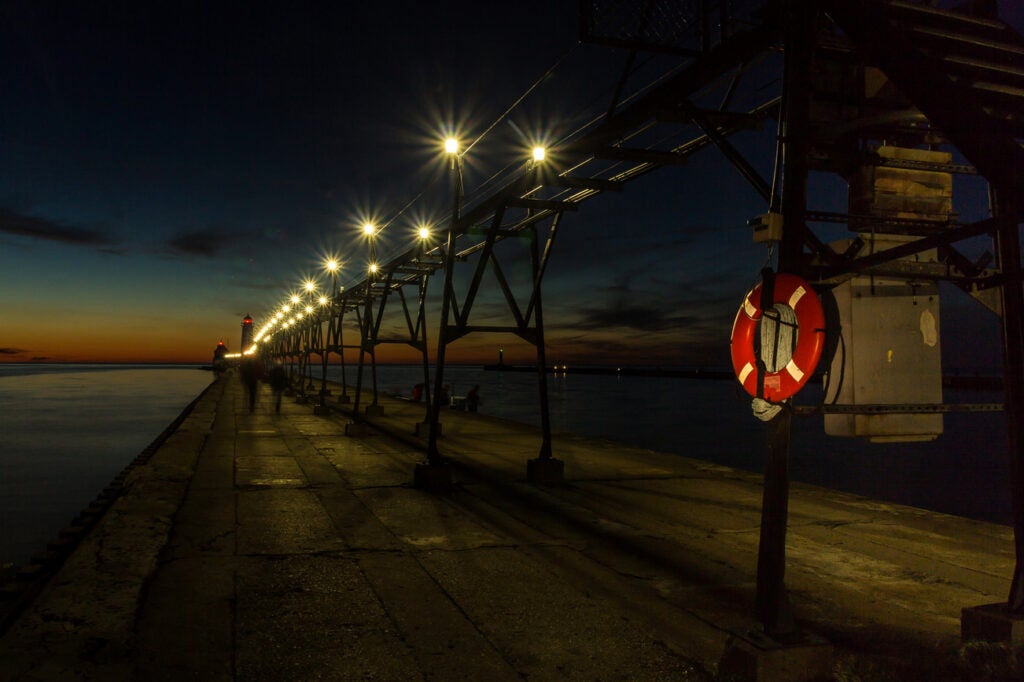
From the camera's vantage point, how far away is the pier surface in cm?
470

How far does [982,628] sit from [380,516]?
22.4 ft

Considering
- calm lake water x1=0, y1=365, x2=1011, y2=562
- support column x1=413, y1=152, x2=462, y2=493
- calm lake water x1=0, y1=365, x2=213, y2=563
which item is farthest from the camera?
calm lake water x1=0, y1=365, x2=1011, y2=562

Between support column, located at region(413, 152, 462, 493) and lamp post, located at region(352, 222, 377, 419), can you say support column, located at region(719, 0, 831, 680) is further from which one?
lamp post, located at region(352, 222, 377, 419)

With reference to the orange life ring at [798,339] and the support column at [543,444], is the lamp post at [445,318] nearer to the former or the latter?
the support column at [543,444]

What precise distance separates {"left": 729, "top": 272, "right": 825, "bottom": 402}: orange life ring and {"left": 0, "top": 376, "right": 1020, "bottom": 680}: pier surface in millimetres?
1619

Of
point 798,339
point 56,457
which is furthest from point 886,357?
point 56,457

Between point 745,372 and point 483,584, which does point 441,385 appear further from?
point 745,372

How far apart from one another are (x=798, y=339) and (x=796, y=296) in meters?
0.28

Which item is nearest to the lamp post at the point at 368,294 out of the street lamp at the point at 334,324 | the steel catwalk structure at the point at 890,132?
the street lamp at the point at 334,324

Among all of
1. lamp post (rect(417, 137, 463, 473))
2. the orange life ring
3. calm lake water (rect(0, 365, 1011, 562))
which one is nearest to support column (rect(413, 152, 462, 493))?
lamp post (rect(417, 137, 463, 473))

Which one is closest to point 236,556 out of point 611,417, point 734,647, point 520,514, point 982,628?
point 520,514

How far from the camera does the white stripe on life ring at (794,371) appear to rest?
169 inches

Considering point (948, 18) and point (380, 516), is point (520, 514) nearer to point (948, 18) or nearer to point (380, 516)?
point (380, 516)

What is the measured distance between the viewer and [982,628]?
4.89 m
